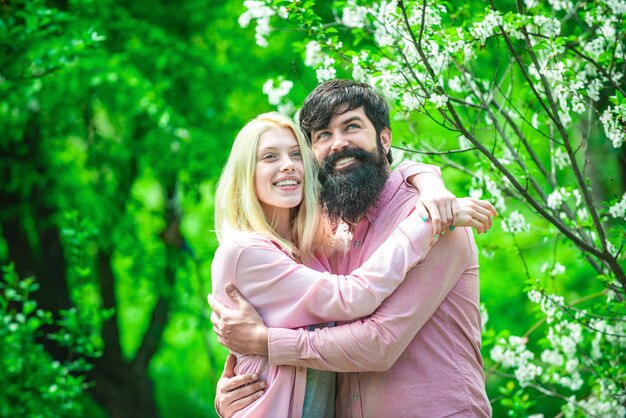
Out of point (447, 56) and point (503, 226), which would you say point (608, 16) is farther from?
point (503, 226)

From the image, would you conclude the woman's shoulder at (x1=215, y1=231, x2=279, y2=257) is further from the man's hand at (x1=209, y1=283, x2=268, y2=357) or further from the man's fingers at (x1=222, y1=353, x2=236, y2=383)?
the man's fingers at (x1=222, y1=353, x2=236, y2=383)

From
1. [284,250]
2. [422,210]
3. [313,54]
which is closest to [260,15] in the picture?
[313,54]

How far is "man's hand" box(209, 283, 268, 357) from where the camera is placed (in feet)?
9.86

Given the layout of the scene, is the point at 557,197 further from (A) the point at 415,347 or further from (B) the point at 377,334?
(B) the point at 377,334

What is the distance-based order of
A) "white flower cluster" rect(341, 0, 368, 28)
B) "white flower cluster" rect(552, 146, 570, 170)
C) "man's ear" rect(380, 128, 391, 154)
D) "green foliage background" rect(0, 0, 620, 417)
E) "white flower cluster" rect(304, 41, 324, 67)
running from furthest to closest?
"green foliage background" rect(0, 0, 620, 417)
"white flower cluster" rect(341, 0, 368, 28)
"white flower cluster" rect(304, 41, 324, 67)
"white flower cluster" rect(552, 146, 570, 170)
"man's ear" rect(380, 128, 391, 154)

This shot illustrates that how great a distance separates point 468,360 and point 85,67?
4368mm

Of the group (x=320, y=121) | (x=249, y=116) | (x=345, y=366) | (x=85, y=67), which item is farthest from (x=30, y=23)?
(x=249, y=116)

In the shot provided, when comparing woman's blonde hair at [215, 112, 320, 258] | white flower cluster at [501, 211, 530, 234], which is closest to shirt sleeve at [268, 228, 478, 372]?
woman's blonde hair at [215, 112, 320, 258]

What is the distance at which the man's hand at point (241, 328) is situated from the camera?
118 inches

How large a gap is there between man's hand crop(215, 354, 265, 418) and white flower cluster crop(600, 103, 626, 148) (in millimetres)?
1808

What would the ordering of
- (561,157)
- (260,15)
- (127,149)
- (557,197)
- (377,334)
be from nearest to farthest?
(377,334) → (557,197) → (561,157) → (260,15) → (127,149)

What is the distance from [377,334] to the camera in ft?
9.53

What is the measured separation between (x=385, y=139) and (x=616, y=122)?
40.6 inches

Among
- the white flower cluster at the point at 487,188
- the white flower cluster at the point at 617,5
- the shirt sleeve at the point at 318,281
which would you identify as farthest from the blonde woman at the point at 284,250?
the white flower cluster at the point at 617,5
